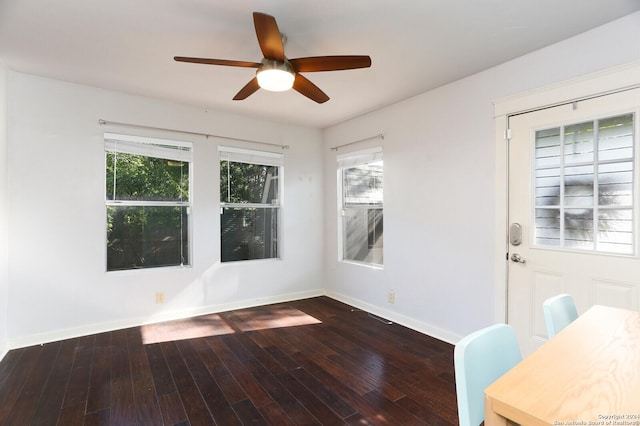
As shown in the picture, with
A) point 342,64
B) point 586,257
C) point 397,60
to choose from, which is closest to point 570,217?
point 586,257

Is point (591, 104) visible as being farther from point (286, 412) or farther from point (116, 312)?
point (116, 312)

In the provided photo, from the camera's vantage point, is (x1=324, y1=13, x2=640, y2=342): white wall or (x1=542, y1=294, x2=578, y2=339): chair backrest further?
(x1=324, y1=13, x2=640, y2=342): white wall

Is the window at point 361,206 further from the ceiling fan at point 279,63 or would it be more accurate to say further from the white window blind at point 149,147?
the white window blind at point 149,147

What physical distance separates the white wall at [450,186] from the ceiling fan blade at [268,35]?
6.11 feet

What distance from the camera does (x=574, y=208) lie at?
7.45ft

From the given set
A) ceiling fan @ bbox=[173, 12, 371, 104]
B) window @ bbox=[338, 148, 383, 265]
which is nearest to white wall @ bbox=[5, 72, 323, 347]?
window @ bbox=[338, 148, 383, 265]

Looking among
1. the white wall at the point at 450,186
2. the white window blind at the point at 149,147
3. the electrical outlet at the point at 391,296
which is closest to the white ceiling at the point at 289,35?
the white wall at the point at 450,186

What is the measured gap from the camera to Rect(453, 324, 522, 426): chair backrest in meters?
0.91

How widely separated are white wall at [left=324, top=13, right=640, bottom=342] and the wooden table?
1.78 meters

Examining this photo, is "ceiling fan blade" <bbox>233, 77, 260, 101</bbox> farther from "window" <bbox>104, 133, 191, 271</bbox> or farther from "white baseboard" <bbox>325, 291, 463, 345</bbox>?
"white baseboard" <bbox>325, 291, 463, 345</bbox>

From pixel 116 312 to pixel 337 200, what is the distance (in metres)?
2.99

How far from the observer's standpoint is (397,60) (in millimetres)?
2613

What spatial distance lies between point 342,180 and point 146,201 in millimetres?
2527

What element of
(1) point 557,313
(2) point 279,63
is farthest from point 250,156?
(1) point 557,313
